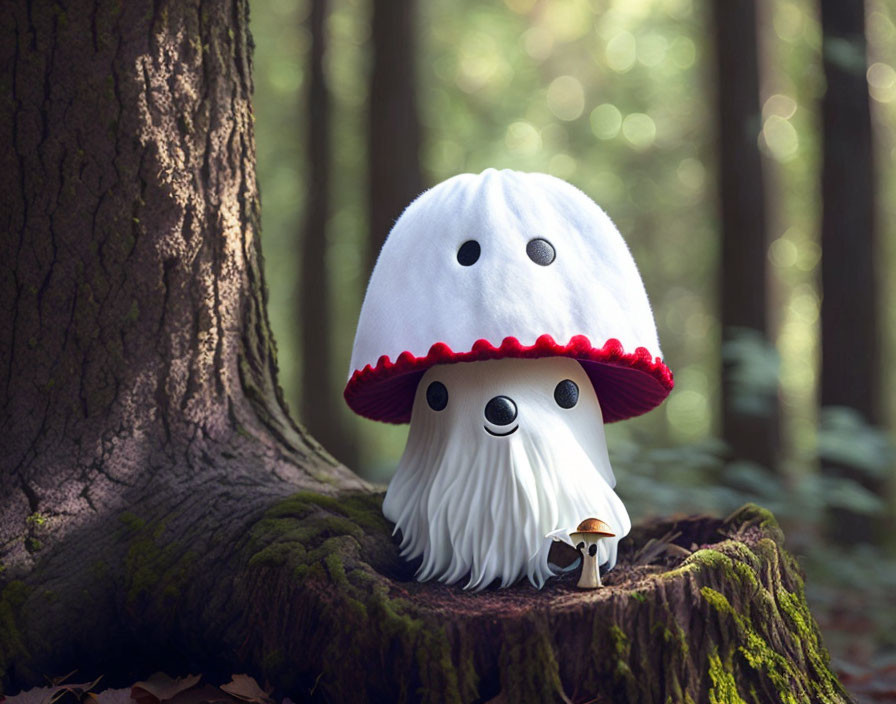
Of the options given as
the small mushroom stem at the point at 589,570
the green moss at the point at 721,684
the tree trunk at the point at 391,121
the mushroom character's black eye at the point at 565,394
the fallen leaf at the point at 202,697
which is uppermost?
the tree trunk at the point at 391,121

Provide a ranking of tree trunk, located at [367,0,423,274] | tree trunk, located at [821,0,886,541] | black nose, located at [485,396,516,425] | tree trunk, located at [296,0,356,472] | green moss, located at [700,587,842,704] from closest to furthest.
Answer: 1. green moss, located at [700,587,842,704]
2. black nose, located at [485,396,516,425]
3. tree trunk, located at [367,0,423,274]
4. tree trunk, located at [821,0,886,541]
5. tree trunk, located at [296,0,356,472]

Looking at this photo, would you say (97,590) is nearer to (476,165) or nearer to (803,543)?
(803,543)

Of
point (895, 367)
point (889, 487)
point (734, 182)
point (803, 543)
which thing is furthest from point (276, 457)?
point (895, 367)

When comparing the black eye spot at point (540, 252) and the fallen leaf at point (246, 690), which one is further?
the black eye spot at point (540, 252)

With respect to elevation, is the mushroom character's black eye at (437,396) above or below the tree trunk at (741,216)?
below

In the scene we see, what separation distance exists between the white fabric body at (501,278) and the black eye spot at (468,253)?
1cm

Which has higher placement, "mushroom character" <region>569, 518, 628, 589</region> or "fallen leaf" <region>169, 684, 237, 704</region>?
"mushroom character" <region>569, 518, 628, 589</region>

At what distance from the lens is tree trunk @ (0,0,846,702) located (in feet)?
6.32

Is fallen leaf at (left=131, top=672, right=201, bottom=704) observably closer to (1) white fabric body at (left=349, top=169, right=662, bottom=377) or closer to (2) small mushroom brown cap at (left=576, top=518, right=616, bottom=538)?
(1) white fabric body at (left=349, top=169, right=662, bottom=377)

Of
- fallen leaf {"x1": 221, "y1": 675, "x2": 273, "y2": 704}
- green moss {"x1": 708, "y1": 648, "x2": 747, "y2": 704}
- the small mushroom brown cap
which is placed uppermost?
the small mushroom brown cap

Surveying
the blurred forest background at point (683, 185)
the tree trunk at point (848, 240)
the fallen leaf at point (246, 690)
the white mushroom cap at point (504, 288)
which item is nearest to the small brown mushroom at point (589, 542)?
the white mushroom cap at point (504, 288)

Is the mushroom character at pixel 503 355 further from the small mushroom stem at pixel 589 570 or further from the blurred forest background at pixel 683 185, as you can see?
the blurred forest background at pixel 683 185

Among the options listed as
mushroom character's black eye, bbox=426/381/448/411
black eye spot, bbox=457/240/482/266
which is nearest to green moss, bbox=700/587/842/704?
mushroom character's black eye, bbox=426/381/448/411

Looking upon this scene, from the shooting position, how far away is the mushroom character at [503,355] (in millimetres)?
2156
